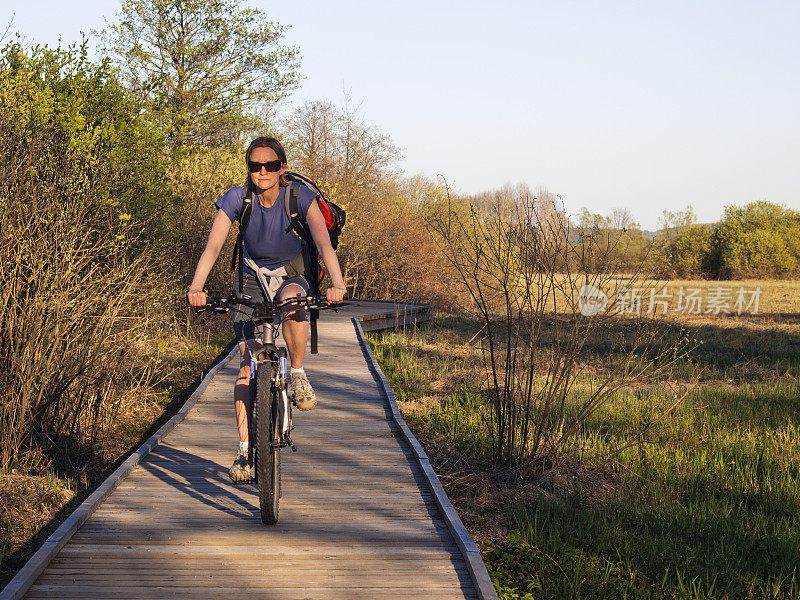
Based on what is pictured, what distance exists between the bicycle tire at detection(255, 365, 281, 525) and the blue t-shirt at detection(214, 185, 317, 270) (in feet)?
2.39

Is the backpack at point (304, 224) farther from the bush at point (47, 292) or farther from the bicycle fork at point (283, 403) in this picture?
the bush at point (47, 292)

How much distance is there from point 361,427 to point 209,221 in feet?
29.9

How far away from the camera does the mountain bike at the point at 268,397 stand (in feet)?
13.7

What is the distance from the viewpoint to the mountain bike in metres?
4.18

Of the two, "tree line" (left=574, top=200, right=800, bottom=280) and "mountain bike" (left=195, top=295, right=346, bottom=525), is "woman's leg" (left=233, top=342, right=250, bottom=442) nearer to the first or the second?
"mountain bike" (left=195, top=295, right=346, bottom=525)

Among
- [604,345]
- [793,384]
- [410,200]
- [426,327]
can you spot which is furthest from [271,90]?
[793,384]

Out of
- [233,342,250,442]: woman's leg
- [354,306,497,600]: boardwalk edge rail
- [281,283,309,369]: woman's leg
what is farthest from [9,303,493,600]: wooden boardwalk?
[281,283,309,369]: woman's leg

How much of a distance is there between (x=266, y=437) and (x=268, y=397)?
0.21 metres

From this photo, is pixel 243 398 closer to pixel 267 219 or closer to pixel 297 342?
pixel 297 342

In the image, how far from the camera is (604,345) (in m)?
15.9

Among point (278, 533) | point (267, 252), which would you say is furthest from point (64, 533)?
point (267, 252)

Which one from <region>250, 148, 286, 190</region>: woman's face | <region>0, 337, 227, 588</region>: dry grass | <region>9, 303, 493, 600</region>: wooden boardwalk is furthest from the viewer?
<region>0, 337, 227, 588</region>: dry grass

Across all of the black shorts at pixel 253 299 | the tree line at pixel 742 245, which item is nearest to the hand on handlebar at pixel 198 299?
the black shorts at pixel 253 299

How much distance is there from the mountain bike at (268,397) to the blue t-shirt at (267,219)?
1.32 ft
